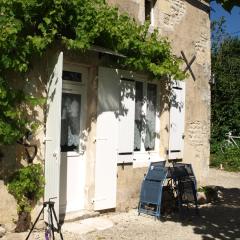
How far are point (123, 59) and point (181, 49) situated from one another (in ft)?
7.69

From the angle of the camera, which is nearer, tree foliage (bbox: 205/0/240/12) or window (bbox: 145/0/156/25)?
tree foliage (bbox: 205/0/240/12)

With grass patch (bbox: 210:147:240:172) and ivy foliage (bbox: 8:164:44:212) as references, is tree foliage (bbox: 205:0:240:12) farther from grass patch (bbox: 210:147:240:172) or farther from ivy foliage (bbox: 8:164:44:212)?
grass patch (bbox: 210:147:240:172)

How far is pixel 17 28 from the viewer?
5.79 meters

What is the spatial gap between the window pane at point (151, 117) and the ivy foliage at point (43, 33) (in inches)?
54.9

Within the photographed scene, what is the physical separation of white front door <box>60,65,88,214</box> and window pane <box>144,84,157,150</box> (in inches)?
68.6

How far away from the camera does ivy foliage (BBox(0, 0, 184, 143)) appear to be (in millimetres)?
5832

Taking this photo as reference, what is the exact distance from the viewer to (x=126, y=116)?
26.9ft

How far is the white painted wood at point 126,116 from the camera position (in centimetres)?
811

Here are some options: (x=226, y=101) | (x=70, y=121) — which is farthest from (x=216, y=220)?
(x=226, y=101)

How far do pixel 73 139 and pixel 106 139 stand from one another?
555mm

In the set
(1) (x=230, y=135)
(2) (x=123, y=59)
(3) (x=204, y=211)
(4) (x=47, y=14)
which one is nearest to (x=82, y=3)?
(4) (x=47, y=14)

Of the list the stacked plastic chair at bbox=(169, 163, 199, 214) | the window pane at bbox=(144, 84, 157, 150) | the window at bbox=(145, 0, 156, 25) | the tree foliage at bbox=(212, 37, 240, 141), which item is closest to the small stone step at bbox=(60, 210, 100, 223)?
the stacked plastic chair at bbox=(169, 163, 199, 214)

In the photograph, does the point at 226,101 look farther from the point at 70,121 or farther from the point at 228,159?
the point at 70,121

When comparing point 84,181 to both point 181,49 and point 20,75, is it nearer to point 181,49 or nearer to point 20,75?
point 20,75
